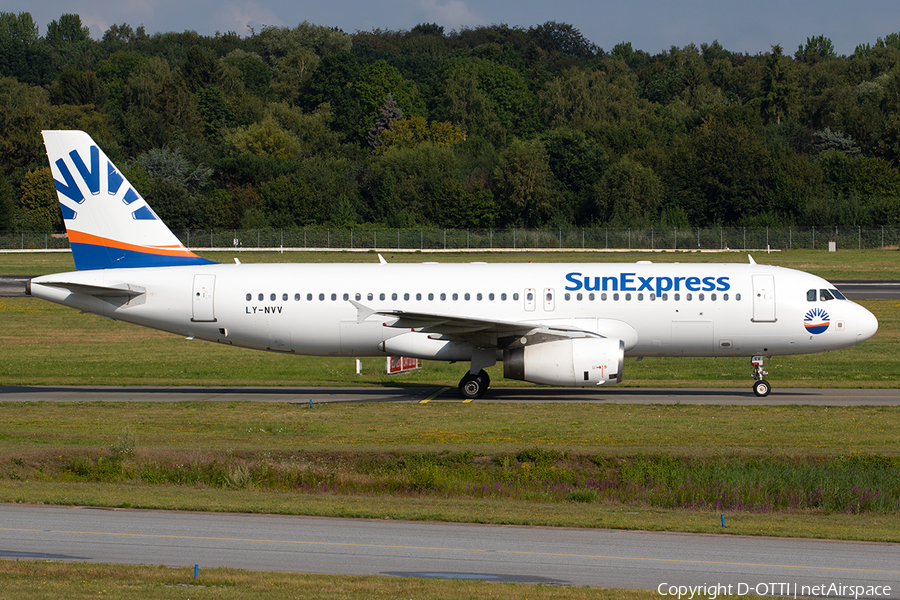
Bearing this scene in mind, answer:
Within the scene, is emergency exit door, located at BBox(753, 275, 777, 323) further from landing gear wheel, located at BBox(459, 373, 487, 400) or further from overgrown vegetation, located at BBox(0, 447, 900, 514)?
overgrown vegetation, located at BBox(0, 447, 900, 514)

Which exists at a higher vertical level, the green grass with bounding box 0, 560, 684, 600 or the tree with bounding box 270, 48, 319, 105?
the tree with bounding box 270, 48, 319, 105

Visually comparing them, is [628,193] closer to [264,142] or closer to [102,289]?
[264,142]

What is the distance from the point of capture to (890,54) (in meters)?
182

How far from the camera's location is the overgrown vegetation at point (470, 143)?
114188 millimetres

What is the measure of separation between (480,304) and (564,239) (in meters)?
70.5

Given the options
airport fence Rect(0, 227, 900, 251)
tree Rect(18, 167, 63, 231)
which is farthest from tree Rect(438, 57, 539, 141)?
tree Rect(18, 167, 63, 231)

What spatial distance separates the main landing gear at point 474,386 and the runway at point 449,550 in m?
→ 14.9

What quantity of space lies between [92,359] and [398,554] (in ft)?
105

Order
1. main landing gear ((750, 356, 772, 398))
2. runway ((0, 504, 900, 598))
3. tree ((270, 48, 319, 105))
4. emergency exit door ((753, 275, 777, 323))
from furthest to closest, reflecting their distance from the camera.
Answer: tree ((270, 48, 319, 105)), main landing gear ((750, 356, 772, 398)), emergency exit door ((753, 275, 777, 323)), runway ((0, 504, 900, 598))

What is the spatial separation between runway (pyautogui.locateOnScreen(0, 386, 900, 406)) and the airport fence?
64.7 m

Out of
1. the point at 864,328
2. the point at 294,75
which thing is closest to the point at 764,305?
the point at 864,328

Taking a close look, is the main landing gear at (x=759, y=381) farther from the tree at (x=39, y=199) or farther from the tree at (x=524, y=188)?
the tree at (x=39, y=199)

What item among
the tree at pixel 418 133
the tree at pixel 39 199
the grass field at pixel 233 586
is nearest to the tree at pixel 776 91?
the tree at pixel 418 133

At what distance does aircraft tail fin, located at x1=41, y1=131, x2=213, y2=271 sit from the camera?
106 feet
